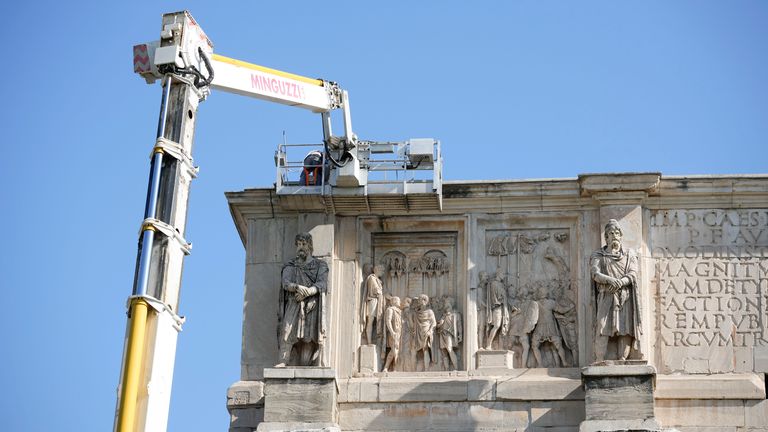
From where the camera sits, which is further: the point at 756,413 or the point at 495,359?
the point at 495,359

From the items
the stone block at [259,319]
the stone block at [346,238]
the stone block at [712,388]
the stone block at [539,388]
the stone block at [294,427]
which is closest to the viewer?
the stone block at [294,427]

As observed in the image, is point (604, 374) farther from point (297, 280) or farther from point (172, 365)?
point (172, 365)

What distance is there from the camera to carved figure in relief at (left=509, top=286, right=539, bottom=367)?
101ft

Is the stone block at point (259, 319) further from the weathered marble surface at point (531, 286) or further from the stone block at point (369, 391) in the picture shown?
the stone block at point (369, 391)

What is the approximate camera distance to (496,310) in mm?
30859

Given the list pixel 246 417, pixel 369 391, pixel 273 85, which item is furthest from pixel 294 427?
pixel 273 85

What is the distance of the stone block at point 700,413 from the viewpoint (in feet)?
97.3

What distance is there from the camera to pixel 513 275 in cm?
3116

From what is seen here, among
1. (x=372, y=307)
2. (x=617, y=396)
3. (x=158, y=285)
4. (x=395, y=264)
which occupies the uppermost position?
(x=395, y=264)

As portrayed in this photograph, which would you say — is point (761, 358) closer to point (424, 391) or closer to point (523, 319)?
point (523, 319)

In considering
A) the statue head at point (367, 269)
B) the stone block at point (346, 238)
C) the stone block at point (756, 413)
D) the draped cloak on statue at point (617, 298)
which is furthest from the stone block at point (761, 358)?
the stone block at point (346, 238)

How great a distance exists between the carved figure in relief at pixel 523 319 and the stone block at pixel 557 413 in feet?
3.01

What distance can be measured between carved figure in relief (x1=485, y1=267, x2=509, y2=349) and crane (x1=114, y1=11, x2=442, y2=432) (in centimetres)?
157

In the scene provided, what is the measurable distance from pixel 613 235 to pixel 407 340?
3657 millimetres
